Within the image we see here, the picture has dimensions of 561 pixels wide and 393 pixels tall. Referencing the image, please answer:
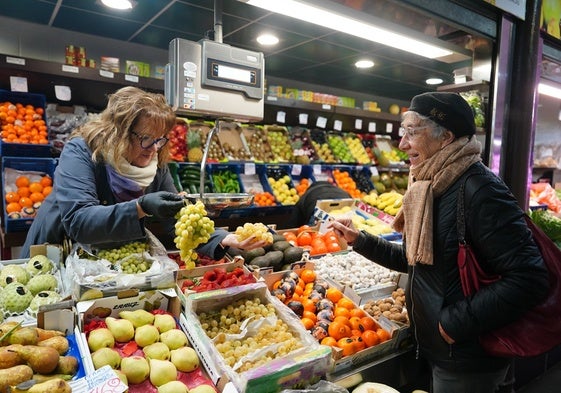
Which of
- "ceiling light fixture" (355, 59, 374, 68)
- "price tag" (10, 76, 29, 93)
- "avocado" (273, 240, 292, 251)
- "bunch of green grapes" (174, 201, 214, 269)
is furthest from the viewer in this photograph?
"ceiling light fixture" (355, 59, 374, 68)

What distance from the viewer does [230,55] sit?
91.4 inches

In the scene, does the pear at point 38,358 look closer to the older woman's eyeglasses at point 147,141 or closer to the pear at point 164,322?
the pear at point 164,322

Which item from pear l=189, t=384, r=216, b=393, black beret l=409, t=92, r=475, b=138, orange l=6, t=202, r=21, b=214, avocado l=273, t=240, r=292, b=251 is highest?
black beret l=409, t=92, r=475, b=138

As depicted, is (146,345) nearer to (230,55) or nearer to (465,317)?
(465,317)

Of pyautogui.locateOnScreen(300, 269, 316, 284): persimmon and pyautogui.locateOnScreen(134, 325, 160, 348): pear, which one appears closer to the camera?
pyautogui.locateOnScreen(134, 325, 160, 348): pear

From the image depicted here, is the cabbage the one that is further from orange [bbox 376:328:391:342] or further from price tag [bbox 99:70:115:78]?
price tag [bbox 99:70:115:78]

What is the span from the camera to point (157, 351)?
140 cm

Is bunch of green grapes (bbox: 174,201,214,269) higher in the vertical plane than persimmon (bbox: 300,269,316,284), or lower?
higher

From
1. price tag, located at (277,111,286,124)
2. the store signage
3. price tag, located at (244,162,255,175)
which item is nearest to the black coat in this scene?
the store signage

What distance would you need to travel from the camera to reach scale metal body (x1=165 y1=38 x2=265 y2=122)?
2.18m

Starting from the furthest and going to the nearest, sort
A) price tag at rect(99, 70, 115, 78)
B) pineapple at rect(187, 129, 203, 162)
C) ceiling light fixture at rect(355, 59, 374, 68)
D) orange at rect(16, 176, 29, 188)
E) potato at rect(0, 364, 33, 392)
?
ceiling light fixture at rect(355, 59, 374, 68) < pineapple at rect(187, 129, 203, 162) < price tag at rect(99, 70, 115, 78) < orange at rect(16, 176, 29, 188) < potato at rect(0, 364, 33, 392)

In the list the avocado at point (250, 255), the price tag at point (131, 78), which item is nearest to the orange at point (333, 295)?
the avocado at point (250, 255)

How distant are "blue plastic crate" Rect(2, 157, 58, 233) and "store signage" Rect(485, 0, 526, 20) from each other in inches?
163

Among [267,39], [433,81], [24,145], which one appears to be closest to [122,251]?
[24,145]
